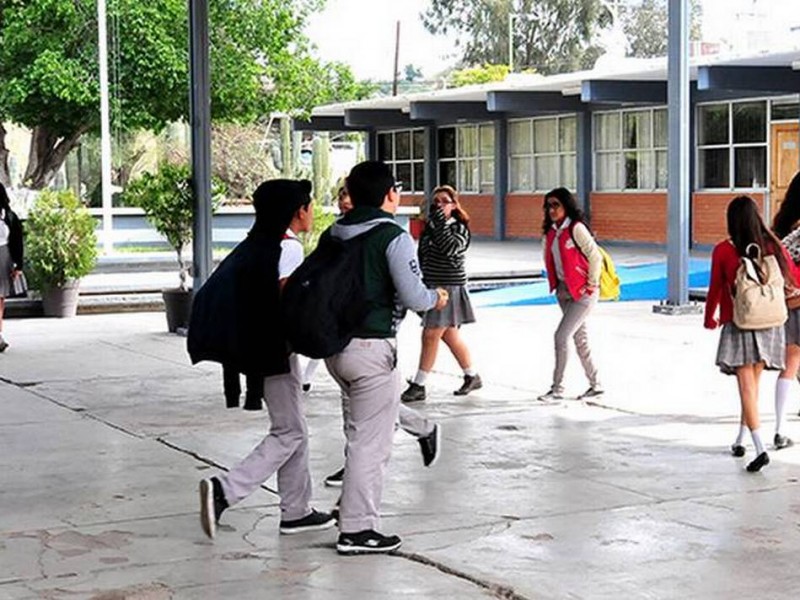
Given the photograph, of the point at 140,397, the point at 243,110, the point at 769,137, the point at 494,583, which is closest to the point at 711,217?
the point at 769,137

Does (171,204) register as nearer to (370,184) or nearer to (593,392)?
(593,392)

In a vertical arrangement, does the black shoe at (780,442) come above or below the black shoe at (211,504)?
below

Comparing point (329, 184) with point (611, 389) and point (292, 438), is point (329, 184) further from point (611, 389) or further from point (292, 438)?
point (292, 438)

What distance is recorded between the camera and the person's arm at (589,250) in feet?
33.3

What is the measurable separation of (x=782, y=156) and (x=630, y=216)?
4.88 m

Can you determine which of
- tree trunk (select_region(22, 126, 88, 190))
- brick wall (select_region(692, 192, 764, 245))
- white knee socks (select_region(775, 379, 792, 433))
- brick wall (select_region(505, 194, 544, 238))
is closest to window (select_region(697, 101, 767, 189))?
brick wall (select_region(692, 192, 764, 245))

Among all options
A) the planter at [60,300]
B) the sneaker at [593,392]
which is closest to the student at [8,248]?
the planter at [60,300]

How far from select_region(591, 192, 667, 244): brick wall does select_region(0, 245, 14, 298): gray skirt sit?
18923 mm

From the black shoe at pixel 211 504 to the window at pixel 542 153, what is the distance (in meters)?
28.4

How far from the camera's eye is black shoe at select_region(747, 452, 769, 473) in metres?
7.97

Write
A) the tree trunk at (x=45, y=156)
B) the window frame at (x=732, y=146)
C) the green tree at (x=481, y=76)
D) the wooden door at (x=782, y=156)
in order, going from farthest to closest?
the green tree at (x=481, y=76) → the tree trunk at (x=45, y=156) → the window frame at (x=732, y=146) → the wooden door at (x=782, y=156)

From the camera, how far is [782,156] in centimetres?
2756

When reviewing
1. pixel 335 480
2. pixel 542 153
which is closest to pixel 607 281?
pixel 335 480

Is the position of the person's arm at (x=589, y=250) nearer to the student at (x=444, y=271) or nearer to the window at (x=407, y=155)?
the student at (x=444, y=271)
